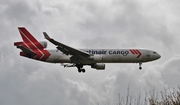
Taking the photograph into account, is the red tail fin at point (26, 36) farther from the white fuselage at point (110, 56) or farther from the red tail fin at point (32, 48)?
the white fuselage at point (110, 56)

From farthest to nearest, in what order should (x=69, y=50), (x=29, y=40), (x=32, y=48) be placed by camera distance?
(x=29, y=40) < (x=32, y=48) < (x=69, y=50)

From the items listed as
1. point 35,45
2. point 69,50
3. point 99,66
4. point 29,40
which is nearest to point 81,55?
point 69,50

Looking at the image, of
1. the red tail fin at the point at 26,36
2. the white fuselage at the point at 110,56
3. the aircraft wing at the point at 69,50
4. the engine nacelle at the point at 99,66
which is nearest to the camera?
the aircraft wing at the point at 69,50

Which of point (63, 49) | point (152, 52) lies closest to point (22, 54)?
point (63, 49)

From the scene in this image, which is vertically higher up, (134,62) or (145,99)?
(134,62)

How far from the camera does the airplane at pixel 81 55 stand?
60.3 meters

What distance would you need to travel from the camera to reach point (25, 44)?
218ft

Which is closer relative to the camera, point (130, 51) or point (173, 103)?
point (173, 103)

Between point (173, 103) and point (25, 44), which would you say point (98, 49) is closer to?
point (25, 44)

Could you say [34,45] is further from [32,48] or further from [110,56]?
[110,56]

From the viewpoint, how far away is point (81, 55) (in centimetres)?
6103

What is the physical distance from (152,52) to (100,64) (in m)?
10.4

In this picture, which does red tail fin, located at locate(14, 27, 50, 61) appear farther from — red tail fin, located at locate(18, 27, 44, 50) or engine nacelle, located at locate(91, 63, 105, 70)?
engine nacelle, located at locate(91, 63, 105, 70)

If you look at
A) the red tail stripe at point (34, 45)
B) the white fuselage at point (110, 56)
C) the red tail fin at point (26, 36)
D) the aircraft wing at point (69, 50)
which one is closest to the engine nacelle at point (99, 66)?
the white fuselage at point (110, 56)
